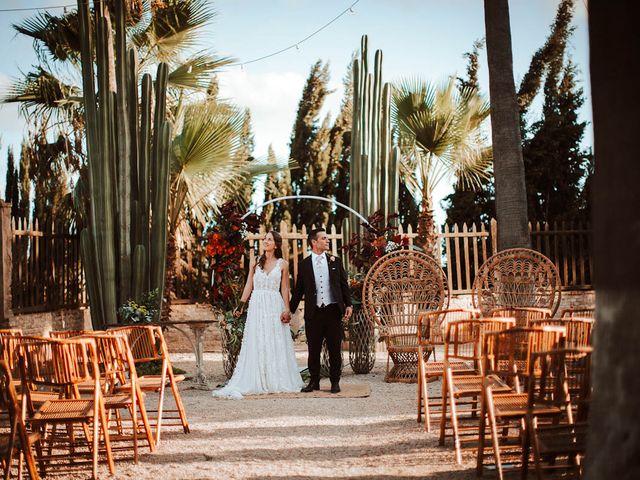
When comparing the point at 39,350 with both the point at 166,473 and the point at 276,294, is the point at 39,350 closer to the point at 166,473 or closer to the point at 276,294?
the point at 166,473

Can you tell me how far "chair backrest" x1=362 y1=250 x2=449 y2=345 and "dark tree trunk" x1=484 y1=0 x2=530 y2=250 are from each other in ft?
3.35

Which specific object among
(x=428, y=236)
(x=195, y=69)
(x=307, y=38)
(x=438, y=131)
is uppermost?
(x=307, y=38)

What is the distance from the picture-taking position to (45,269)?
12156 millimetres

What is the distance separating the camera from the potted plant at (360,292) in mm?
10109

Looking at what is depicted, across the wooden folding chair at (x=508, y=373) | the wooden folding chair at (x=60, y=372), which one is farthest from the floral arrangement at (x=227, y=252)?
the wooden folding chair at (x=508, y=373)

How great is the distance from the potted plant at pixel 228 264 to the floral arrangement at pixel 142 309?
109cm

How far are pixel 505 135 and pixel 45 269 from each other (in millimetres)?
7228


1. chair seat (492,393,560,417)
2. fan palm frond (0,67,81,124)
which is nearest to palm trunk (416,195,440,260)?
fan palm frond (0,67,81,124)

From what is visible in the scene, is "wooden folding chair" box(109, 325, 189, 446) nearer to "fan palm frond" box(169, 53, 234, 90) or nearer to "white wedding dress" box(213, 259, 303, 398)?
"white wedding dress" box(213, 259, 303, 398)

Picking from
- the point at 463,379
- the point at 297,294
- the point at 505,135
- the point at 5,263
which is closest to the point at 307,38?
the point at 505,135

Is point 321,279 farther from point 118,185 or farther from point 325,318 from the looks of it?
point 118,185

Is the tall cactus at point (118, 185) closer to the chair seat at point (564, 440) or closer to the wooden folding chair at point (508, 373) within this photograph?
the wooden folding chair at point (508, 373)

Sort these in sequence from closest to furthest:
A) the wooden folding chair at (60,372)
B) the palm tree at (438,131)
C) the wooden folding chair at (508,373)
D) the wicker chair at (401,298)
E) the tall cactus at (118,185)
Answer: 1. the wooden folding chair at (508,373)
2. the wooden folding chair at (60,372)
3. the wicker chair at (401,298)
4. the tall cactus at (118,185)
5. the palm tree at (438,131)

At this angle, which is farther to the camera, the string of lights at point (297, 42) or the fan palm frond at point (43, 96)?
the string of lights at point (297, 42)
